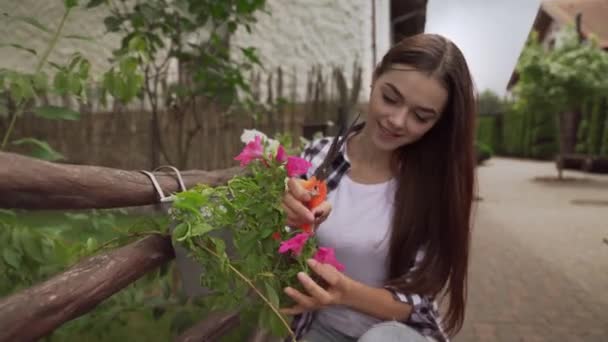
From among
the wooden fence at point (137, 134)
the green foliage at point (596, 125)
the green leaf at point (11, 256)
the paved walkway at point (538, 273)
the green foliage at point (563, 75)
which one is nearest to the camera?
the green leaf at point (11, 256)

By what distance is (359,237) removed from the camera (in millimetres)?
1640

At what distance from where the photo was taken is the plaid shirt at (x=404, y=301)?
1.54m

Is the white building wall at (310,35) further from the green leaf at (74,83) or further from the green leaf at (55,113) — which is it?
the green leaf at (55,113)

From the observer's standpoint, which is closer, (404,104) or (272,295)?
(272,295)

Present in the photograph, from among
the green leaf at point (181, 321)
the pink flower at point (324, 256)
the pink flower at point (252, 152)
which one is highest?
the pink flower at point (252, 152)

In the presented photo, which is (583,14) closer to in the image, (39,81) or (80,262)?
Result: (39,81)

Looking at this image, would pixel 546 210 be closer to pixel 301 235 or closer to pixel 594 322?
pixel 594 322

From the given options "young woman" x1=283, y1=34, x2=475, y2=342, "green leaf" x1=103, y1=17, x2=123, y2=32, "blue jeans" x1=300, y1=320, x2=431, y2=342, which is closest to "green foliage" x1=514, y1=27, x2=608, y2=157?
"green leaf" x1=103, y1=17, x2=123, y2=32

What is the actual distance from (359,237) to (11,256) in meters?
0.87

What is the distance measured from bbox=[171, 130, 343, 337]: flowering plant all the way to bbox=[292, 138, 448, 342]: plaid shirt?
0.60 meters

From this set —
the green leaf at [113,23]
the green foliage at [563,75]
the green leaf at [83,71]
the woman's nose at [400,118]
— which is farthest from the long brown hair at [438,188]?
the green foliage at [563,75]

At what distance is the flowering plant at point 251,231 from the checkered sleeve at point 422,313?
585mm

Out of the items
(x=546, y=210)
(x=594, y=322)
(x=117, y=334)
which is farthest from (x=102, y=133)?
(x=546, y=210)

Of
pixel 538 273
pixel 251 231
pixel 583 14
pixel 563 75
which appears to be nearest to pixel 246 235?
pixel 251 231
